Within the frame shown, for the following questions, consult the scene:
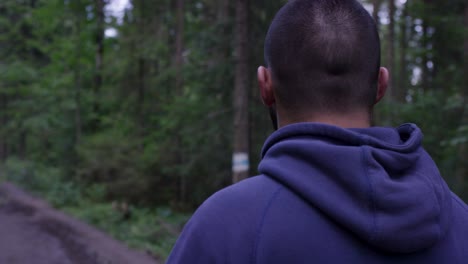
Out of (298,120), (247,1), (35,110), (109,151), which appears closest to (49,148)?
(35,110)

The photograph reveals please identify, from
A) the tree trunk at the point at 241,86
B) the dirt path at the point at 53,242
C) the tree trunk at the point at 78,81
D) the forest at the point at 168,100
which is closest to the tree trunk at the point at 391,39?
the forest at the point at 168,100

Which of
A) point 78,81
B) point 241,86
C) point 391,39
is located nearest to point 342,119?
point 241,86

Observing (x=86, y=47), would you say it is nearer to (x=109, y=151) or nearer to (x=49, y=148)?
(x=109, y=151)

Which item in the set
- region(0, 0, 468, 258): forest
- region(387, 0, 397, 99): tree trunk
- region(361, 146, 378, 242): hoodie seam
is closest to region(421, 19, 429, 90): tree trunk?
region(0, 0, 468, 258): forest

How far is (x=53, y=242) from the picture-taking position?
11188 mm

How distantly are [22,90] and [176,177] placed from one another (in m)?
12.8

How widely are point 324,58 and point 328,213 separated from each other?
0.45 m

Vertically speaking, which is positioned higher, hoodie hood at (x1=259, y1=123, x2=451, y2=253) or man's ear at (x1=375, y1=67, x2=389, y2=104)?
man's ear at (x1=375, y1=67, x2=389, y2=104)

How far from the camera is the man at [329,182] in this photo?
114 cm

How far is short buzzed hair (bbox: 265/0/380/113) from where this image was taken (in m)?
1.32

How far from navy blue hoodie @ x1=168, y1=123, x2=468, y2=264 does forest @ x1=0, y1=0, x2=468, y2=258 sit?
6996 mm

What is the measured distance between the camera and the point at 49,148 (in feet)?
106

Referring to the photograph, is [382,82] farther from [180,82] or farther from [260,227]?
[180,82]

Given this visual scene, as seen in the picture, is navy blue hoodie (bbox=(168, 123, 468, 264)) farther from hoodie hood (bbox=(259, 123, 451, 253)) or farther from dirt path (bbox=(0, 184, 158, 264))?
dirt path (bbox=(0, 184, 158, 264))
